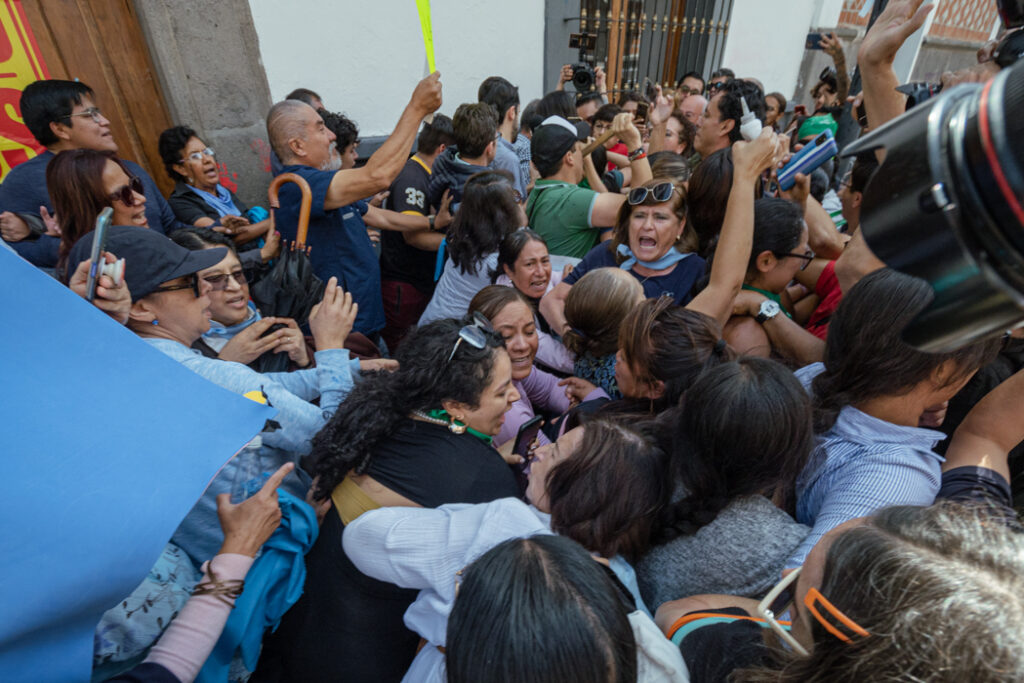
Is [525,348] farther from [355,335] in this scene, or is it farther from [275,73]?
[275,73]

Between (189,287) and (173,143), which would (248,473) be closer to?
(189,287)

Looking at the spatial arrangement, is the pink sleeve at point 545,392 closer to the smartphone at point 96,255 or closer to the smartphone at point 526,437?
the smartphone at point 526,437

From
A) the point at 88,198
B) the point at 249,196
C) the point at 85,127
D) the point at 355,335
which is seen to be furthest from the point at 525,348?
the point at 249,196

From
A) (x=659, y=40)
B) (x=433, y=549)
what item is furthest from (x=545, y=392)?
(x=659, y=40)

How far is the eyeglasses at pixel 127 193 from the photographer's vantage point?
7.23 feet

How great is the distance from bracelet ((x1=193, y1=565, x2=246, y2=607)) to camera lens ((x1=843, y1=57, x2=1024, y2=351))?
4.40 feet

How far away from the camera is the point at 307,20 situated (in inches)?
166

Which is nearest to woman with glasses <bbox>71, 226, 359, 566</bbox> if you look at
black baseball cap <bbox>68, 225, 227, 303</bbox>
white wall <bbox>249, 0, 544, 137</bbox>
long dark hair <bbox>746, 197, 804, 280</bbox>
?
black baseball cap <bbox>68, 225, 227, 303</bbox>

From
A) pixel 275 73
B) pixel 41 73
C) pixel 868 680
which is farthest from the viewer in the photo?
pixel 275 73

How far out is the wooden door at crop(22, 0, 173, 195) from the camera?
10.3ft

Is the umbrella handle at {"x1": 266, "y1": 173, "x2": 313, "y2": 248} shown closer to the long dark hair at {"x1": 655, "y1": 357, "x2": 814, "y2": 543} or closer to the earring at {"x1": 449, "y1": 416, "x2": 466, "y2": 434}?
the earring at {"x1": 449, "y1": 416, "x2": 466, "y2": 434}

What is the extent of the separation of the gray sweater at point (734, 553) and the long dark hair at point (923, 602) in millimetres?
448

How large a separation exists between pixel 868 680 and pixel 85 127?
380 cm

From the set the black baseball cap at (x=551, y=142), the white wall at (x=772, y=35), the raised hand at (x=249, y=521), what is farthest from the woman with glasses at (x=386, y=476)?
the white wall at (x=772, y=35)
